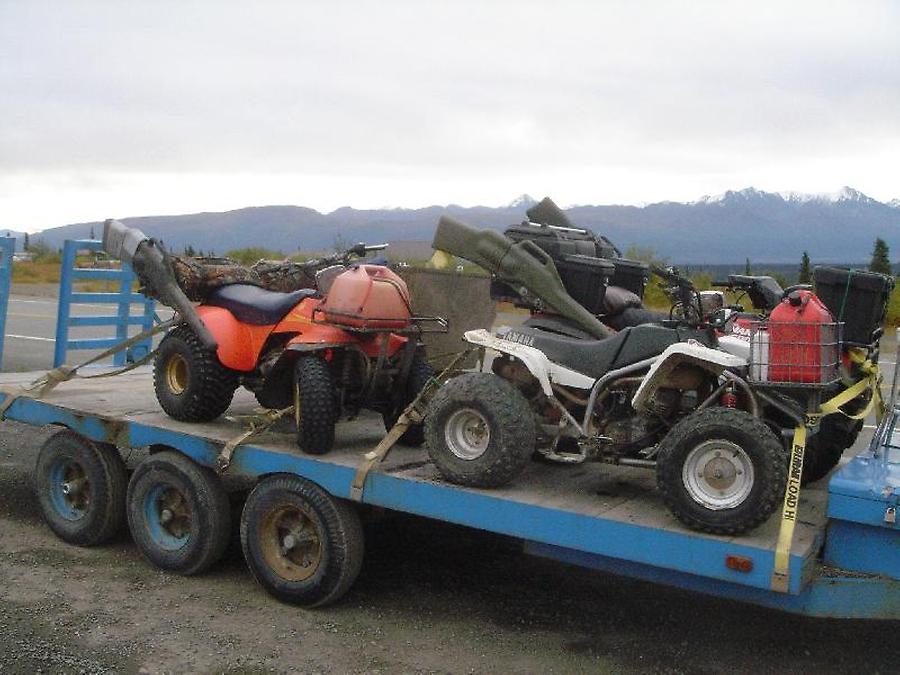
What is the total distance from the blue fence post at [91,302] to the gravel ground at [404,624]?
259 cm

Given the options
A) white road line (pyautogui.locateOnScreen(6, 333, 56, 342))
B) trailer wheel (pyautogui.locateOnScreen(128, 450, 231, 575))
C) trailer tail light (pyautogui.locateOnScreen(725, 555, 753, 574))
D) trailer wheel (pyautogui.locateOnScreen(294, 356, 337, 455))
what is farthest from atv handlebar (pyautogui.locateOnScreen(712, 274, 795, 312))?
white road line (pyautogui.locateOnScreen(6, 333, 56, 342))

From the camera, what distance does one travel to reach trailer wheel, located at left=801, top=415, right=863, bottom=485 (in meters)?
5.05

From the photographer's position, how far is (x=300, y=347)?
5.41 m

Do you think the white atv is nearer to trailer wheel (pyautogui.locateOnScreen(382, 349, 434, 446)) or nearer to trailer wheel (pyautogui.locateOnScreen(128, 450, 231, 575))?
trailer wheel (pyautogui.locateOnScreen(382, 349, 434, 446))

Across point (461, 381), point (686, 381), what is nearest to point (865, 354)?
point (686, 381)

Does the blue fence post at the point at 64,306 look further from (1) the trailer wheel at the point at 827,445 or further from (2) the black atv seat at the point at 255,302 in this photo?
(1) the trailer wheel at the point at 827,445

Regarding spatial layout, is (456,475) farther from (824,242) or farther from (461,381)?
(824,242)

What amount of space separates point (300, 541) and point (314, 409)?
2.17ft

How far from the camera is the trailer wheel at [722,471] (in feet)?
12.9

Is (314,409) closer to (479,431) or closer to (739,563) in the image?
(479,431)

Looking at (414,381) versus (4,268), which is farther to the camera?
(4,268)

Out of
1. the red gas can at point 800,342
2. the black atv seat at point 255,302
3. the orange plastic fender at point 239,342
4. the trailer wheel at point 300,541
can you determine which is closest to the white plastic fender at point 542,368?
the red gas can at point 800,342

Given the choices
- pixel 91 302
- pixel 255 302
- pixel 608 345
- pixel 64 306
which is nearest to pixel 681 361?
pixel 608 345

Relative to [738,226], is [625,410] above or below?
below
